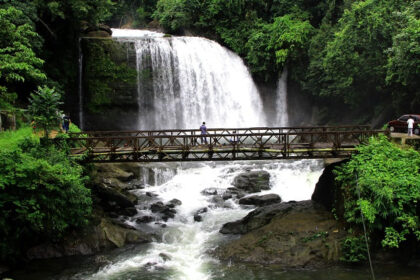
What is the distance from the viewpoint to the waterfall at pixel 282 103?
37781mm

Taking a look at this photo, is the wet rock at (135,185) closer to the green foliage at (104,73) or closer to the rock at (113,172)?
the rock at (113,172)

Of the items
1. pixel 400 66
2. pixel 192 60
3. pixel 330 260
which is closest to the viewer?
pixel 330 260

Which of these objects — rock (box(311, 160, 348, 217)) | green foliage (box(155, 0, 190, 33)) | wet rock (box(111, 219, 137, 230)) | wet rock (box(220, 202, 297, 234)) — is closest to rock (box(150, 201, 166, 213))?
wet rock (box(111, 219, 137, 230))

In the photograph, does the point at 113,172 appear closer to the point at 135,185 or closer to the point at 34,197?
the point at 135,185

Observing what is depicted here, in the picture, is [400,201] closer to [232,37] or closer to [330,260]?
[330,260]

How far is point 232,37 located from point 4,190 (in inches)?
1159

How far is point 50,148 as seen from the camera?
15938 mm

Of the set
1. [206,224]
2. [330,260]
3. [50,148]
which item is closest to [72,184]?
[50,148]

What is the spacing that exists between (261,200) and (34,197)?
11.8 m

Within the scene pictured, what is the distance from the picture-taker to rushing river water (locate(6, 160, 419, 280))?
13.7m

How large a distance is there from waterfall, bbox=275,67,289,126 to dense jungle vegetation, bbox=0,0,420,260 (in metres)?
0.89

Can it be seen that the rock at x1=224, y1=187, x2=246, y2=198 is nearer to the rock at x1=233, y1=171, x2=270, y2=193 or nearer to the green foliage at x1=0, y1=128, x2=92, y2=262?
the rock at x1=233, y1=171, x2=270, y2=193

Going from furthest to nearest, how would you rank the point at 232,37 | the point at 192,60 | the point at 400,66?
1. the point at 232,37
2. the point at 192,60
3. the point at 400,66

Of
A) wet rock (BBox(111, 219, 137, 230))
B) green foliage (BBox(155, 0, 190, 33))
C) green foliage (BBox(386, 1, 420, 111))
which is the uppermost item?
green foliage (BBox(155, 0, 190, 33))
